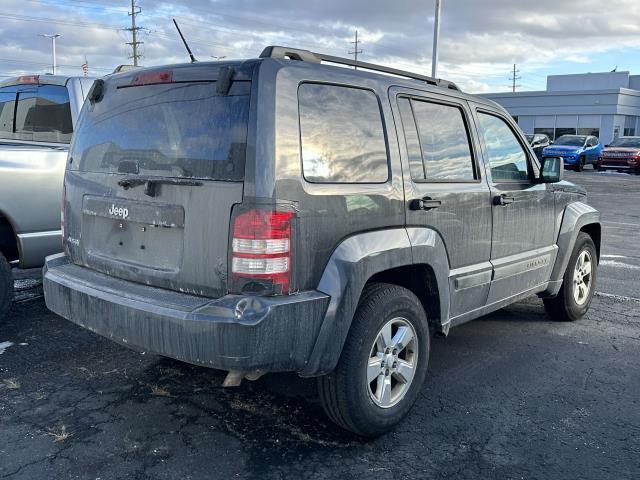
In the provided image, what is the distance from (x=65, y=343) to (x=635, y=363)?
4387 millimetres

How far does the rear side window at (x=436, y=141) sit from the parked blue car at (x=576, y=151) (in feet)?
86.9

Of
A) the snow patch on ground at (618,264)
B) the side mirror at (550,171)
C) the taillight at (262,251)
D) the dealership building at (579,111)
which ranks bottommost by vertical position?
the snow patch on ground at (618,264)

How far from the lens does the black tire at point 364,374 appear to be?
10.6 ft

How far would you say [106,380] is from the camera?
4176 mm

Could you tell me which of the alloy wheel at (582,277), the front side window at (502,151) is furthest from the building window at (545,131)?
the front side window at (502,151)

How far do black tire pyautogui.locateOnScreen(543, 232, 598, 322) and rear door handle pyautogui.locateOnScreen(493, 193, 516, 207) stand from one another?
1.42 m

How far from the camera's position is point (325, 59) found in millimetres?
3486

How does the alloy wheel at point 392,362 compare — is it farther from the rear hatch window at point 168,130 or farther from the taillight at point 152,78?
the taillight at point 152,78

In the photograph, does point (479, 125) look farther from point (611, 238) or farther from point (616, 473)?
point (611, 238)

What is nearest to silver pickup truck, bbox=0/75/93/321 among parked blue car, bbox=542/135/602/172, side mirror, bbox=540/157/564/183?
side mirror, bbox=540/157/564/183

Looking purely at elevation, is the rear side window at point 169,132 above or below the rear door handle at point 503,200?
above

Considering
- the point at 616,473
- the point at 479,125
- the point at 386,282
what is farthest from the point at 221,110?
the point at 616,473

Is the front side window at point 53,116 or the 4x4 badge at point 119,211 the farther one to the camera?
the front side window at point 53,116

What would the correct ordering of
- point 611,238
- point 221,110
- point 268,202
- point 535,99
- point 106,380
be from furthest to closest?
point 535,99 < point 611,238 < point 106,380 < point 221,110 < point 268,202
